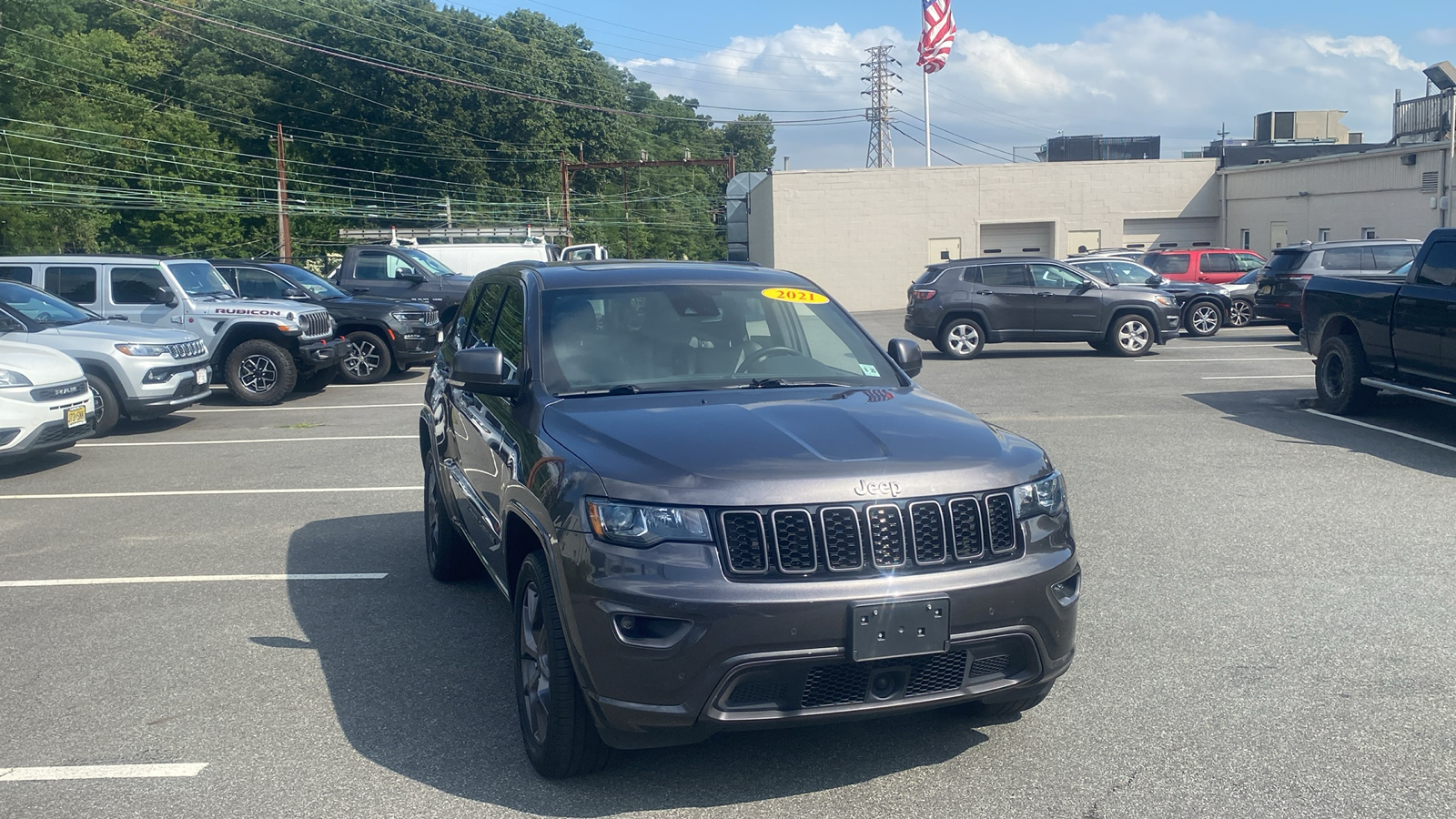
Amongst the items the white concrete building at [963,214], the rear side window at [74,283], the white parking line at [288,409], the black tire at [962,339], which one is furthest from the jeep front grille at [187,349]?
the white concrete building at [963,214]

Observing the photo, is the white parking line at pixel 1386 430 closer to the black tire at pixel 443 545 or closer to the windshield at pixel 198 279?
the black tire at pixel 443 545

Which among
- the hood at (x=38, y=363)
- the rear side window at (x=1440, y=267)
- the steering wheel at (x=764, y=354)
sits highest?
the rear side window at (x=1440, y=267)

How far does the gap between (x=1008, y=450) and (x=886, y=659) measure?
3.11 feet

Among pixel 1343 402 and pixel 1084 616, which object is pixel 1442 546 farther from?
pixel 1343 402

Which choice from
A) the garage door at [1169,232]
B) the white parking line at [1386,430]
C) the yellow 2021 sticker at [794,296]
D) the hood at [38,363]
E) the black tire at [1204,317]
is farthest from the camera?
the garage door at [1169,232]

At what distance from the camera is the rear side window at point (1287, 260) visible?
866 inches

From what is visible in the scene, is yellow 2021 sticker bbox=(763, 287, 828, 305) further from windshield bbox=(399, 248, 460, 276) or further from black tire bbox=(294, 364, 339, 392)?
windshield bbox=(399, 248, 460, 276)

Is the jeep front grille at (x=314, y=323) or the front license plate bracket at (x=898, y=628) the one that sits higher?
the jeep front grille at (x=314, y=323)

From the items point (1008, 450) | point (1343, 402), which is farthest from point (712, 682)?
point (1343, 402)

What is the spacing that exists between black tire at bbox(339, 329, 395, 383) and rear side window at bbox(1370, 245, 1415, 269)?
17139mm

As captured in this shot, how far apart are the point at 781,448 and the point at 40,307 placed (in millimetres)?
12013

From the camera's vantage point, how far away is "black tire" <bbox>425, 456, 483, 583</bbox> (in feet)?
21.3

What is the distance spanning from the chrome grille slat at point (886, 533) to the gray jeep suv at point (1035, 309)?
1741 centimetres

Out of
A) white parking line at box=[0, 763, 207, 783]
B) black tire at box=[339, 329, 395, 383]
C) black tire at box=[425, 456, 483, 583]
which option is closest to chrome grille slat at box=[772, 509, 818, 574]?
white parking line at box=[0, 763, 207, 783]
